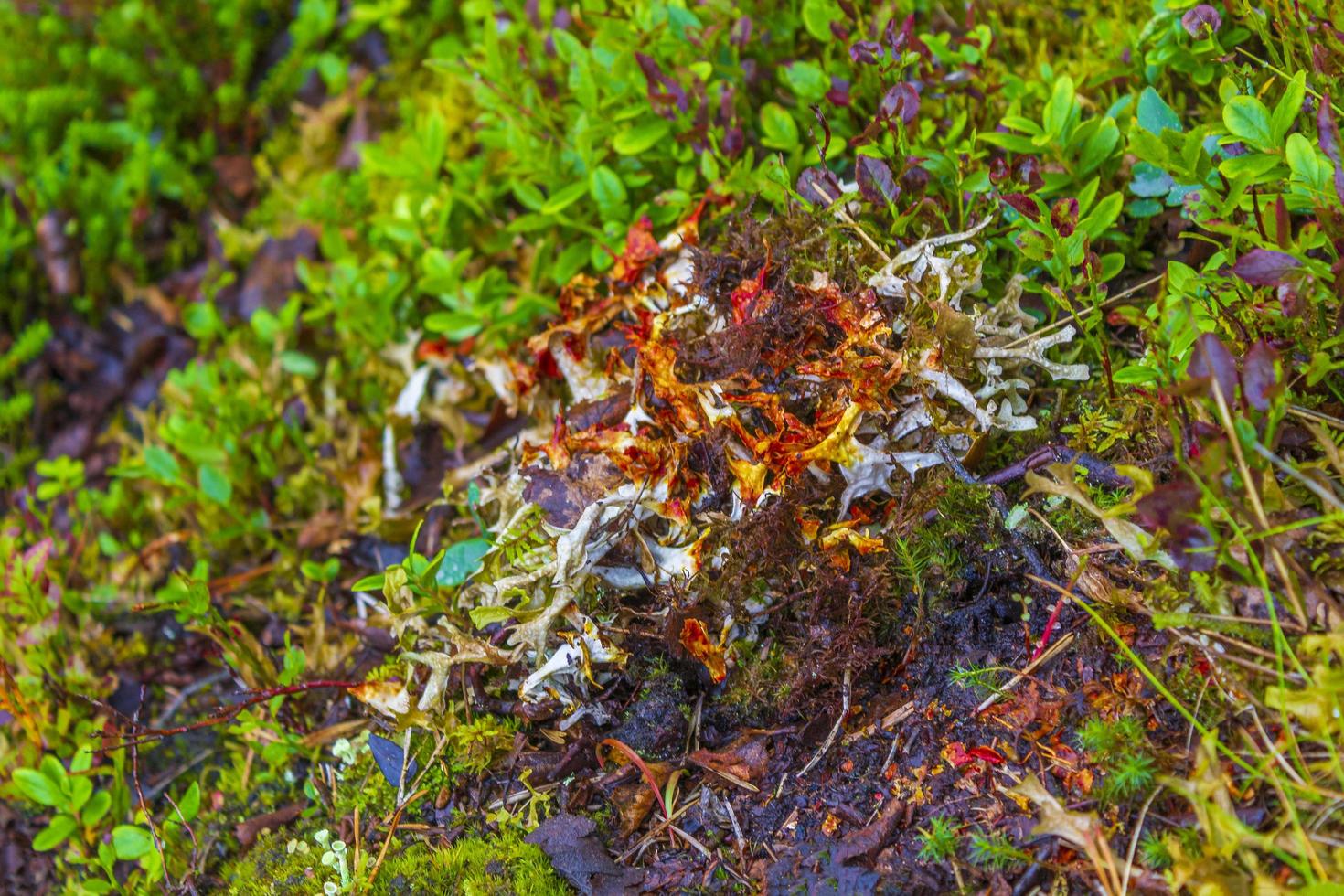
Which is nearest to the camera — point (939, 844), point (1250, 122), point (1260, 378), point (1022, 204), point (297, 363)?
point (1260, 378)

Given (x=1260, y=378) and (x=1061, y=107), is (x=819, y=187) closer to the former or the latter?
(x=1061, y=107)

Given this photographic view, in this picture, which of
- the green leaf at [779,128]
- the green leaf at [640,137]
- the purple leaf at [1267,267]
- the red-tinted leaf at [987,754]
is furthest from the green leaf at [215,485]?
the purple leaf at [1267,267]

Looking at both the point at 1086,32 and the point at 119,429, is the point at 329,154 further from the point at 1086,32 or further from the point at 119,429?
the point at 1086,32

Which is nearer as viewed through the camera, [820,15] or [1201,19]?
[1201,19]

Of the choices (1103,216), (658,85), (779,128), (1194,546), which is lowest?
(1194,546)

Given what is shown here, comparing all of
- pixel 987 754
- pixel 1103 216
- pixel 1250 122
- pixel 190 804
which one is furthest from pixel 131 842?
pixel 1250 122

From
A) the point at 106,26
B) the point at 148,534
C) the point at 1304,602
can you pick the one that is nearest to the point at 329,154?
the point at 106,26
